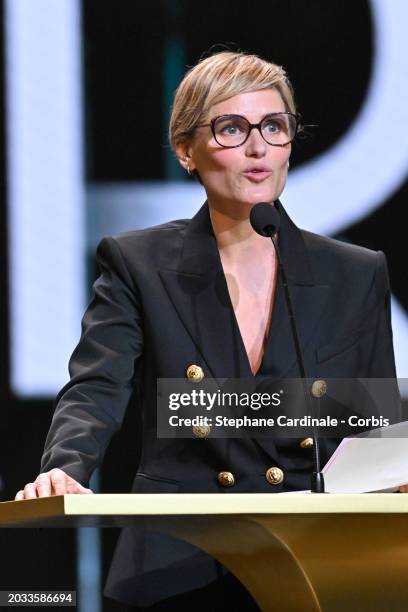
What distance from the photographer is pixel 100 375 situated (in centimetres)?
208

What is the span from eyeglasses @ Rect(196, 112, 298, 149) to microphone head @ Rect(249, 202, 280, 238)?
31 cm

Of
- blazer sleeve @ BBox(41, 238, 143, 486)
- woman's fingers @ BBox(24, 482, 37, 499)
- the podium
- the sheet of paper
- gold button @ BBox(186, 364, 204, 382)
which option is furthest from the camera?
gold button @ BBox(186, 364, 204, 382)

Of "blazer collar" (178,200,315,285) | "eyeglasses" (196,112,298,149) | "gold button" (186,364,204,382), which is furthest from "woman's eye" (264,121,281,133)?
"gold button" (186,364,204,382)

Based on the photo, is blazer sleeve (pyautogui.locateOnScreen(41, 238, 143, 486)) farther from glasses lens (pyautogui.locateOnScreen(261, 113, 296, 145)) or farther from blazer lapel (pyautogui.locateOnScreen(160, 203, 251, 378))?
glasses lens (pyautogui.locateOnScreen(261, 113, 296, 145))

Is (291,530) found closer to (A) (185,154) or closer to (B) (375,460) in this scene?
(B) (375,460)

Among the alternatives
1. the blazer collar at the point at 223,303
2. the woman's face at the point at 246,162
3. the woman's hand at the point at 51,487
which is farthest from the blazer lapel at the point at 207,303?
the woman's hand at the point at 51,487

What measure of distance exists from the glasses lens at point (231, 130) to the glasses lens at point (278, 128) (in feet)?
0.13

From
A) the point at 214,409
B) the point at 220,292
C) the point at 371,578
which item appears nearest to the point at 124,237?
the point at 220,292

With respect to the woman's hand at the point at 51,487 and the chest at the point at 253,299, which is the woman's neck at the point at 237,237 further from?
the woman's hand at the point at 51,487

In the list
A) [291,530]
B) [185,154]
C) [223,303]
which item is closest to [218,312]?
[223,303]

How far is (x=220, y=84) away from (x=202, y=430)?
0.68 meters

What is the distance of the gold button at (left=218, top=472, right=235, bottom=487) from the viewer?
202 cm

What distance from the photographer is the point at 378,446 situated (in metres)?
1.51

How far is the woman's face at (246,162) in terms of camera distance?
2.19 meters
